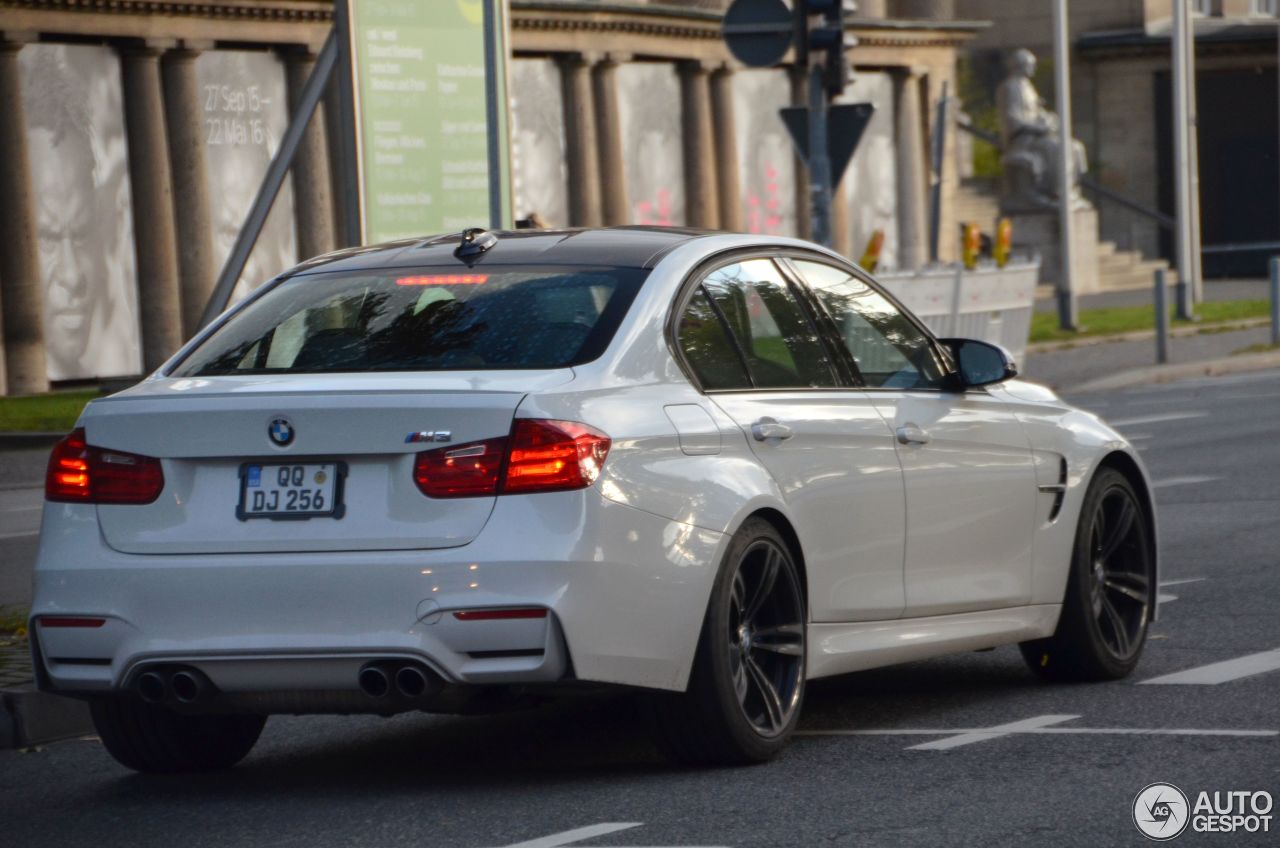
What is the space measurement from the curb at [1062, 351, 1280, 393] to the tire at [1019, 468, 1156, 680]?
1774 cm

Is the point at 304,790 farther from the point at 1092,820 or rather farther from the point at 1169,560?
the point at 1169,560

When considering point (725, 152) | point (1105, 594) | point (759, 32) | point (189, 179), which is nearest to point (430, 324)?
point (1105, 594)

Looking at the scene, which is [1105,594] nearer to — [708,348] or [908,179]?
[708,348]

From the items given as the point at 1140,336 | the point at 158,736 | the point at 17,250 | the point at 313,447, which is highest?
the point at 17,250

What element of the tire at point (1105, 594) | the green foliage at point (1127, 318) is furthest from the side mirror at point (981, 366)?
the green foliage at point (1127, 318)

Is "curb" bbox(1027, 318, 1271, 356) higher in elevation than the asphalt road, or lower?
lower

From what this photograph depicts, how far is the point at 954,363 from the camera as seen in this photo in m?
8.14

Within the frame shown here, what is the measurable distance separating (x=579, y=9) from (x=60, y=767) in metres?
28.0

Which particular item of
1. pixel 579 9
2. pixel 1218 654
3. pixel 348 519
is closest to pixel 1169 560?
pixel 1218 654

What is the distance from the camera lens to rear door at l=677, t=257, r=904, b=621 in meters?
7.05

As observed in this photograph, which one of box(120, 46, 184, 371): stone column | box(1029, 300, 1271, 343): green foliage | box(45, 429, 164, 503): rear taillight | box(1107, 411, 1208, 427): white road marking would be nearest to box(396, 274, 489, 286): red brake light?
box(45, 429, 164, 503): rear taillight

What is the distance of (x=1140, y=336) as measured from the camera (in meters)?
34.3

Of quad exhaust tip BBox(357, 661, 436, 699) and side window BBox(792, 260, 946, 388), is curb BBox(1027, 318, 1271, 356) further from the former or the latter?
quad exhaust tip BBox(357, 661, 436, 699)

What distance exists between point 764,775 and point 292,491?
146 centimetres
